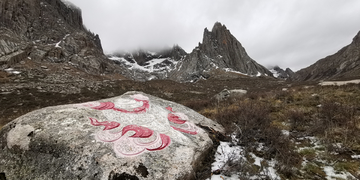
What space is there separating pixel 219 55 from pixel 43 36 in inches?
3117

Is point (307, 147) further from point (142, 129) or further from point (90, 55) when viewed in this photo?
point (90, 55)

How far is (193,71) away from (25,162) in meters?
81.5

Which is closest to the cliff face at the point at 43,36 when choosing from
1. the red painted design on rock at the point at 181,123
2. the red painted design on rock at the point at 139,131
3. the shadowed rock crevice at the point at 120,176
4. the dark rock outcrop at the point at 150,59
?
the red painted design on rock at the point at 181,123

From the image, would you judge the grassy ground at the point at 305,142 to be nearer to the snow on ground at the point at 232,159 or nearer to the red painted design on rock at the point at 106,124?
the snow on ground at the point at 232,159

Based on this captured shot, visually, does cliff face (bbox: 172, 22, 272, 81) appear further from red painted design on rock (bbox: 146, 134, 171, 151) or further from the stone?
red painted design on rock (bbox: 146, 134, 171, 151)

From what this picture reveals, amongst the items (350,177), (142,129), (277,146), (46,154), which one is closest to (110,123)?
(142,129)

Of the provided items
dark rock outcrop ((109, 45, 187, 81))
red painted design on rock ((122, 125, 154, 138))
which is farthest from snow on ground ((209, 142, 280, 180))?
dark rock outcrop ((109, 45, 187, 81))

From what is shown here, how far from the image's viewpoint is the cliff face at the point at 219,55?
83075 mm

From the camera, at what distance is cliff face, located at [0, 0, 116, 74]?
43500mm

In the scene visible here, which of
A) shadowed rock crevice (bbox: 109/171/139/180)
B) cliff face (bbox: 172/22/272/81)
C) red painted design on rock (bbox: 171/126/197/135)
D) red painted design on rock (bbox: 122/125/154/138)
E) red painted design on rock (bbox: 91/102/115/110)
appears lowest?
shadowed rock crevice (bbox: 109/171/139/180)

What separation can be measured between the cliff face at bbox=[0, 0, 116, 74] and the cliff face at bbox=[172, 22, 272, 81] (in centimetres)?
4306

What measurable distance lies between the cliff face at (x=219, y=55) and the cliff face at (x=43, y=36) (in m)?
43.1

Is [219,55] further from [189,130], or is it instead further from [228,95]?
[189,130]

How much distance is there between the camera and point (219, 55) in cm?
8681
